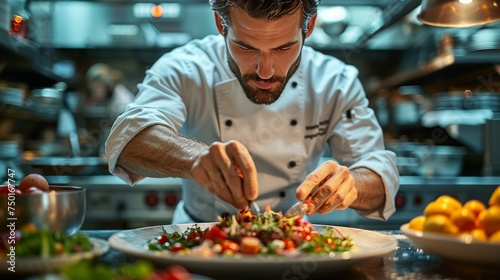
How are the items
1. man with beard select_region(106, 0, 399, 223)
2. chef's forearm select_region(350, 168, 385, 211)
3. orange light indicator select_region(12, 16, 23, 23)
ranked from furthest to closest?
1. orange light indicator select_region(12, 16, 23, 23)
2. chef's forearm select_region(350, 168, 385, 211)
3. man with beard select_region(106, 0, 399, 223)

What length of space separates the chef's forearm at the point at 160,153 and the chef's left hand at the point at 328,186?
1.01 feet

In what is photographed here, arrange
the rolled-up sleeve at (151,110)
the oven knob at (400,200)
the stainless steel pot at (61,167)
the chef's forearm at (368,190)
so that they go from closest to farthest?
the rolled-up sleeve at (151,110)
the chef's forearm at (368,190)
the oven knob at (400,200)
the stainless steel pot at (61,167)

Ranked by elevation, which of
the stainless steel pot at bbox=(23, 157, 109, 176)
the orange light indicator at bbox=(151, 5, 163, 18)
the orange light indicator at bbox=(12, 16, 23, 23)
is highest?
the orange light indicator at bbox=(151, 5, 163, 18)

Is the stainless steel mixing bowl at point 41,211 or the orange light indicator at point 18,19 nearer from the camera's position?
the stainless steel mixing bowl at point 41,211

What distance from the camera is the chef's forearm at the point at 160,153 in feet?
4.59

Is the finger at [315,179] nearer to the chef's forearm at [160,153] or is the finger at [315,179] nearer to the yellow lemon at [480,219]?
the chef's forearm at [160,153]

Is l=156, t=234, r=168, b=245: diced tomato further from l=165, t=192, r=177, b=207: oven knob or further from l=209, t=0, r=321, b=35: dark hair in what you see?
l=165, t=192, r=177, b=207: oven knob

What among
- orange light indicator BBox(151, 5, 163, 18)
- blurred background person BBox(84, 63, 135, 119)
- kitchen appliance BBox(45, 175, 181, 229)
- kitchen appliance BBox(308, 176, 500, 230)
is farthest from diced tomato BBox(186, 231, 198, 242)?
orange light indicator BBox(151, 5, 163, 18)

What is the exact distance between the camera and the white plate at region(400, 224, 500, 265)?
95 cm

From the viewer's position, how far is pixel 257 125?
1956mm

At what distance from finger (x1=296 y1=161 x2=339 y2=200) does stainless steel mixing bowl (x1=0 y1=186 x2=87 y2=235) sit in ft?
1.68

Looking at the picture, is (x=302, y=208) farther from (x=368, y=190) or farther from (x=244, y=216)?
(x=368, y=190)

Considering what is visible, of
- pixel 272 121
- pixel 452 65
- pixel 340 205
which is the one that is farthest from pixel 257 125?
pixel 452 65

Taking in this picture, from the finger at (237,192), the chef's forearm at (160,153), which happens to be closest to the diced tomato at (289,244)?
the finger at (237,192)
